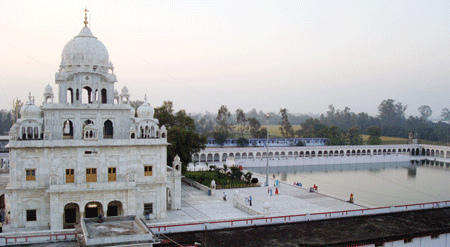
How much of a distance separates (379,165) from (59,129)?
2402 inches

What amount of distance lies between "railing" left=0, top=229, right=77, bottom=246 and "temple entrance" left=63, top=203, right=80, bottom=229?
17.4 feet

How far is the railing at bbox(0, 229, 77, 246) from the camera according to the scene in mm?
18609

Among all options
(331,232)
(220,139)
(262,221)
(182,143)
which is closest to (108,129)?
(262,221)

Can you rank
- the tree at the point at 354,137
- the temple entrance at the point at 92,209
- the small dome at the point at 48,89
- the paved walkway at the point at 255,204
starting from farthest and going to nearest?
1. the tree at the point at 354,137
2. the paved walkway at the point at 255,204
3. the temple entrance at the point at 92,209
4. the small dome at the point at 48,89

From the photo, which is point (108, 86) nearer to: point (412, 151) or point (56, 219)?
point (56, 219)

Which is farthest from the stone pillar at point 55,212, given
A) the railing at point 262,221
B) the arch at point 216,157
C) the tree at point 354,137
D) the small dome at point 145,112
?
the tree at point 354,137

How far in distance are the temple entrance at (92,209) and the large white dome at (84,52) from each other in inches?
364

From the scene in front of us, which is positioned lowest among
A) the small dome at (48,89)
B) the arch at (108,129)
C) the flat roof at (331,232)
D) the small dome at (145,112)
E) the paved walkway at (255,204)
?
the paved walkway at (255,204)

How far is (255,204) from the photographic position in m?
32.5

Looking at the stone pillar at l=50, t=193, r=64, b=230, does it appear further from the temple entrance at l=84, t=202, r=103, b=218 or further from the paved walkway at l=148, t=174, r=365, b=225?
the paved walkway at l=148, t=174, r=365, b=225

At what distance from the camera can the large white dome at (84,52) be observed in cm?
2611

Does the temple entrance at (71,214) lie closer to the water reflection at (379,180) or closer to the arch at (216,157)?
the water reflection at (379,180)

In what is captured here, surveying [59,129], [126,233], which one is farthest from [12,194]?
[126,233]

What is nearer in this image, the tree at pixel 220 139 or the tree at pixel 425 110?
the tree at pixel 220 139
